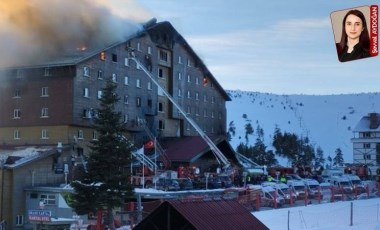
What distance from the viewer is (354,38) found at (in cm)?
853

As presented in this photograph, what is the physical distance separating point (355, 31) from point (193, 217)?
5.30 metres

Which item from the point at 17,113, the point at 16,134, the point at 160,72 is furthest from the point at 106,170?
the point at 160,72

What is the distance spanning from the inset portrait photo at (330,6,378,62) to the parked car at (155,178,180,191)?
112ft

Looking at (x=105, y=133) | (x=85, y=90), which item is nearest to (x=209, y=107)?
(x=85, y=90)

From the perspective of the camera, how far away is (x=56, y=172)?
4638 cm

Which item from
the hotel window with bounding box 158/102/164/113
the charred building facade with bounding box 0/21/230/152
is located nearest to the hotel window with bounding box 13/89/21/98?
the charred building facade with bounding box 0/21/230/152

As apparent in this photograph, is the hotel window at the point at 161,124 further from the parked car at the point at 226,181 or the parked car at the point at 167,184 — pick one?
the parked car at the point at 167,184

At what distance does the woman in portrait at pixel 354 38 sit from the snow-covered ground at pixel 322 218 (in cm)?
1808

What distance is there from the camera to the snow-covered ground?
27281 millimetres

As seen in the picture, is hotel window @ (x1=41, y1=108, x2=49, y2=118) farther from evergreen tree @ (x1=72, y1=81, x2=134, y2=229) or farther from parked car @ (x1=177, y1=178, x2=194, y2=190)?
evergreen tree @ (x1=72, y1=81, x2=134, y2=229)

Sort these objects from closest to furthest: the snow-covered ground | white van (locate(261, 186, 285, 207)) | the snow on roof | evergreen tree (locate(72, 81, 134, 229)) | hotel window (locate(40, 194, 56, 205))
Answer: the snow-covered ground → evergreen tree (locate(72, 81, 134, 229)) → white van (locate(261, 186, 285, 207)) → hotel window (locate(40, 194, 56, 205)) → the snow on roof

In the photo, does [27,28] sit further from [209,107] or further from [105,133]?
[209,107]

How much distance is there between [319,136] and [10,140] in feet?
496

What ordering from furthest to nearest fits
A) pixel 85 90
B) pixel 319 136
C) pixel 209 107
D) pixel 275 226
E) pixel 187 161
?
pixel 319 136
pixel 209 107
pixel 187 161
pixel 85 90
pixel 275 226
